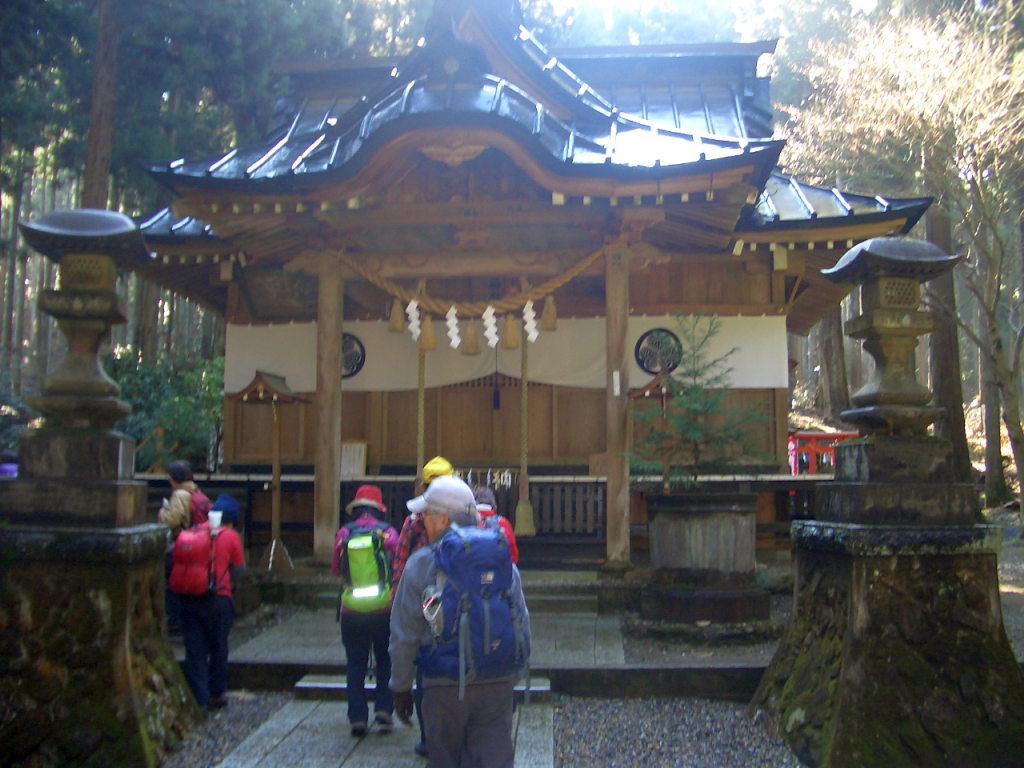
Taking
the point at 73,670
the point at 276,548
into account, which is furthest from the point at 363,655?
the point at 276,548

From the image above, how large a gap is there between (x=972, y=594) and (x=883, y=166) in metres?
12.6

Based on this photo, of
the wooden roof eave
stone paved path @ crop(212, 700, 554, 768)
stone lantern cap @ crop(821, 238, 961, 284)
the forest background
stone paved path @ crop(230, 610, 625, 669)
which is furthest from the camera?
the forest background

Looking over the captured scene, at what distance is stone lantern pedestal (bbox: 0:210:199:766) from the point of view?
4.40 m

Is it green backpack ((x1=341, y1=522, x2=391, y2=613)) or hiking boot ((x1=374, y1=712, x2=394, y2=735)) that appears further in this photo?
A: hiking boot ((x1=374, y1=712, x2=394, y2=735))

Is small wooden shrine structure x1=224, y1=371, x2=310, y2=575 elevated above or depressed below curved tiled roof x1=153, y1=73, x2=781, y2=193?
below

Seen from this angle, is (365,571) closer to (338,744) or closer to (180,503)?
(338,744)

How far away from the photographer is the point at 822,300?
37.0ft

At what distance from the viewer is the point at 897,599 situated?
14.7 feet

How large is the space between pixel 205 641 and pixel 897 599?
4.54m

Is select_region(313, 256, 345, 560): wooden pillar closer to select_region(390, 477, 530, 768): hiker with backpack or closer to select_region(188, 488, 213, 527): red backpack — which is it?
select_region(188, 488, 213, 527): red backpack

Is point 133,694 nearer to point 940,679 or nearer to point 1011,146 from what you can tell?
point 940,679

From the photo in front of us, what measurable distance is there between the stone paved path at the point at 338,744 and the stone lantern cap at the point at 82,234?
3.25 metres

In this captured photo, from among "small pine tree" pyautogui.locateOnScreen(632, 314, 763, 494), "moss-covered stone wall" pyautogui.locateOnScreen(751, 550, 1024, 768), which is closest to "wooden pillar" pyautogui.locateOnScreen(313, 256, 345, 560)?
"small pine tree" pyautogui.locateOnScreen(632, 314, 763, 494)

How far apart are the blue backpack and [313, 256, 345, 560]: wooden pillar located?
224 inches
